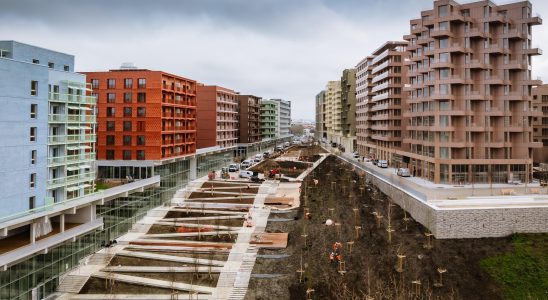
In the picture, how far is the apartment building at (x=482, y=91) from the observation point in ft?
200

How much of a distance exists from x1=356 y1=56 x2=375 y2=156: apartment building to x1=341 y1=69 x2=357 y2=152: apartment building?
14.3m

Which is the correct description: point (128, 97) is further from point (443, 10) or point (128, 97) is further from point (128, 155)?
point (443, 10)

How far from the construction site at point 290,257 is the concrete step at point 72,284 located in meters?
0.12

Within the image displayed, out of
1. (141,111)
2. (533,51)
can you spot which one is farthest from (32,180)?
(533,51)

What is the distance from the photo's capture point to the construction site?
36500mm

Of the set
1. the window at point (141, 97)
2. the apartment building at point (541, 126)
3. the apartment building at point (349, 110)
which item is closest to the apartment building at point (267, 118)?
the apartment building at point (349, 110)

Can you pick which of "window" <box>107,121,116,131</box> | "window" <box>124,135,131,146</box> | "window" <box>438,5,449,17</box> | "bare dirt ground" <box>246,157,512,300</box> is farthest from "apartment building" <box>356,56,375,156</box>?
"window" <box>107,121,116,131</box>

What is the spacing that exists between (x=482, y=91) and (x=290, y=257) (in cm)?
4178

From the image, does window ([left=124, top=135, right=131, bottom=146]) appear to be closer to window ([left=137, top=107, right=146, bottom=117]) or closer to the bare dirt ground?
window ([left=137, top=107, right=146, bottom=117])

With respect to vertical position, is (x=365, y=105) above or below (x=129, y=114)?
above

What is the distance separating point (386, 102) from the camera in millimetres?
96062

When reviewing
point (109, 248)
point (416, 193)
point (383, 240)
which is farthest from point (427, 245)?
point (109, 248)

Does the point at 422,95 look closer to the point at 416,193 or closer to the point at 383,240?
the point at 416,193

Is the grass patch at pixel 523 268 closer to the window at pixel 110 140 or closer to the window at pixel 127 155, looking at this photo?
the window at pixel 127 155
